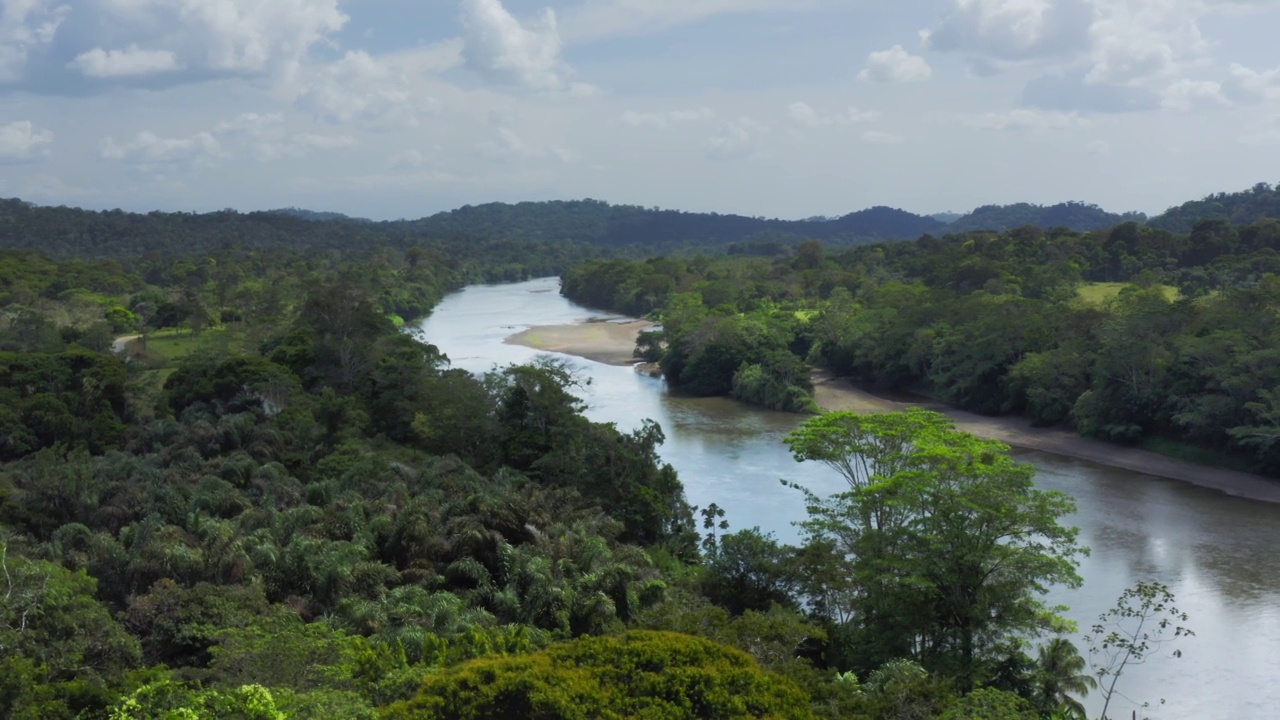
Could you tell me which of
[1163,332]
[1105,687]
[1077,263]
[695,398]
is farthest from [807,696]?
[1077,263]

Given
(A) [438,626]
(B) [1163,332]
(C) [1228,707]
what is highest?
(B) [1163,332]

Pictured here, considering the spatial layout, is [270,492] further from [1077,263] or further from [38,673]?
[1077,263]

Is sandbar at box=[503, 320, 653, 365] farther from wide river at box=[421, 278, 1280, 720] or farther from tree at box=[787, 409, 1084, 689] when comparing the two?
tree at box=[787, 409, 1084, 689]

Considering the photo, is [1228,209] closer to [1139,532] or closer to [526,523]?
[1139,532]

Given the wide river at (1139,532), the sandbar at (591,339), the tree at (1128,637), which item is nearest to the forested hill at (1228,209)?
the sandbar at (591,339)

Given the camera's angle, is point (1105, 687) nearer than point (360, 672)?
No

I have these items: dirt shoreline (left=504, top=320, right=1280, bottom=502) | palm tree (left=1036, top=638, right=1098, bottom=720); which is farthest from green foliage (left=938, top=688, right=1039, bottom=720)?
dirt shoreline (left=504, top=320, right=1280, bottom=502)

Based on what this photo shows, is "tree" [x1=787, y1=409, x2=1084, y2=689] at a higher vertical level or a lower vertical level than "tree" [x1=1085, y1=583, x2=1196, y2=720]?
higher
